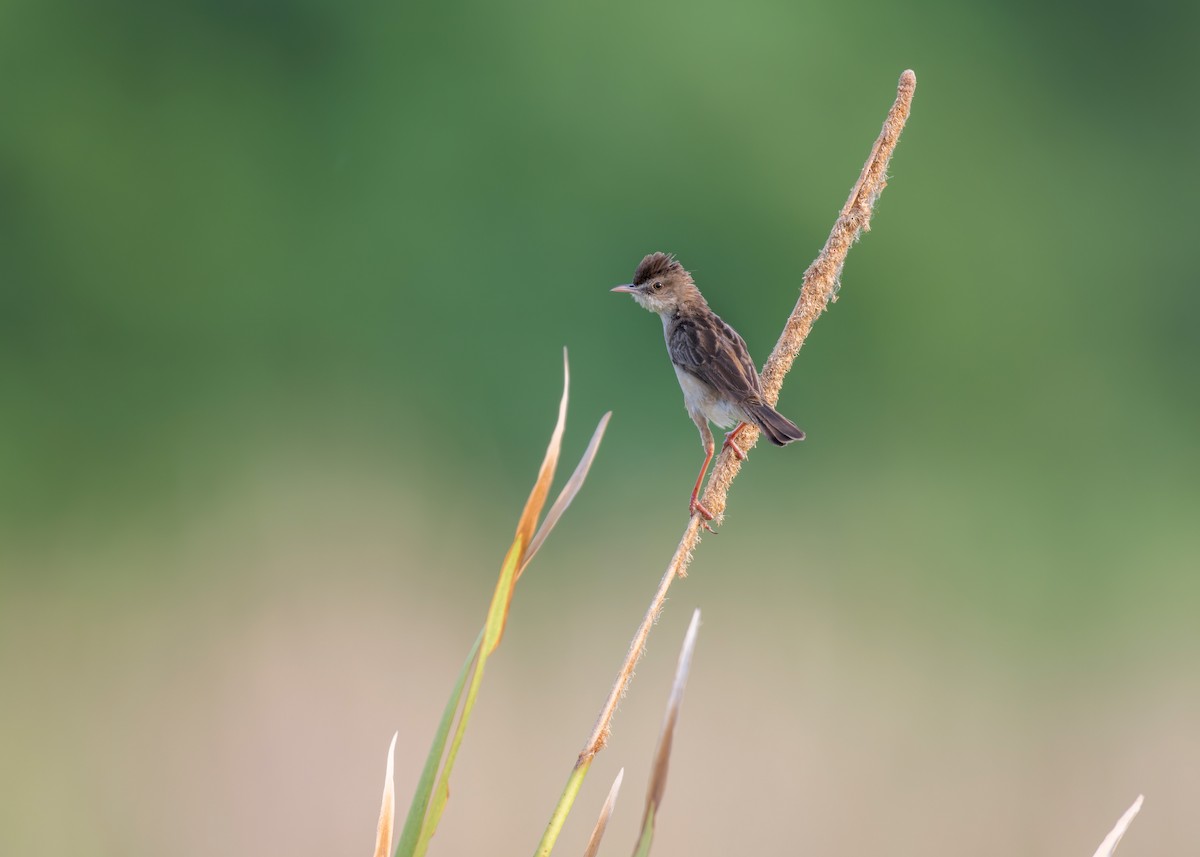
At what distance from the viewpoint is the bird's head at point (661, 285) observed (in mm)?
3793

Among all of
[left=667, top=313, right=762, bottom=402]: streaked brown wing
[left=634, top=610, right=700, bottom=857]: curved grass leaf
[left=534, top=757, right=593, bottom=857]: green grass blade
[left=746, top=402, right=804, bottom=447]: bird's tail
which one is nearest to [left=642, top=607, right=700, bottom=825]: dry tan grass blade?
[left=634, top=610, right=700, bottom=857]: curved grass leaf

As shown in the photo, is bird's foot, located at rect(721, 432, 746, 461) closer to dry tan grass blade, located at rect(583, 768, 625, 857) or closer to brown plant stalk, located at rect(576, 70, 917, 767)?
brown plant stalk, located at rect(576, 70, 917, 767)

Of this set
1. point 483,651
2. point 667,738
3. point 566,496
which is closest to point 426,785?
point 483,651

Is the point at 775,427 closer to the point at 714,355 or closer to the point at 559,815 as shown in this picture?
the point at 714,355

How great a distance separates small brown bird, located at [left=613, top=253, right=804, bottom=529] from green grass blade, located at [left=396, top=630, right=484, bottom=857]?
1.26 m

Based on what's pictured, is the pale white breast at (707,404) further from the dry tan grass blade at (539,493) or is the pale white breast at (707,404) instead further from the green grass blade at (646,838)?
the green grass blade at (646,838)

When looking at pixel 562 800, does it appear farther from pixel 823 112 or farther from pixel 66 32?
pixel 66 32

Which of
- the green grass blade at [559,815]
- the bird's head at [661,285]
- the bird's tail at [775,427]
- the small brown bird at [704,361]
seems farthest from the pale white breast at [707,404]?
the green grass blade at [559,815]

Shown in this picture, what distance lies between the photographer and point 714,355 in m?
3.24

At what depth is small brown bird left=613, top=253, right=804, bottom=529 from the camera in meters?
2.71

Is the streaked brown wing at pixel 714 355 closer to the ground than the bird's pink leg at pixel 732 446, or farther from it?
farther from it

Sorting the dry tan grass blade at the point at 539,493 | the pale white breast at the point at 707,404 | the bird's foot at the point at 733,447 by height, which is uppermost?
the pale white breast at the point at 707,404

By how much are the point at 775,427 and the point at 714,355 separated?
0.62m

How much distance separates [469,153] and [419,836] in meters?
6.48
